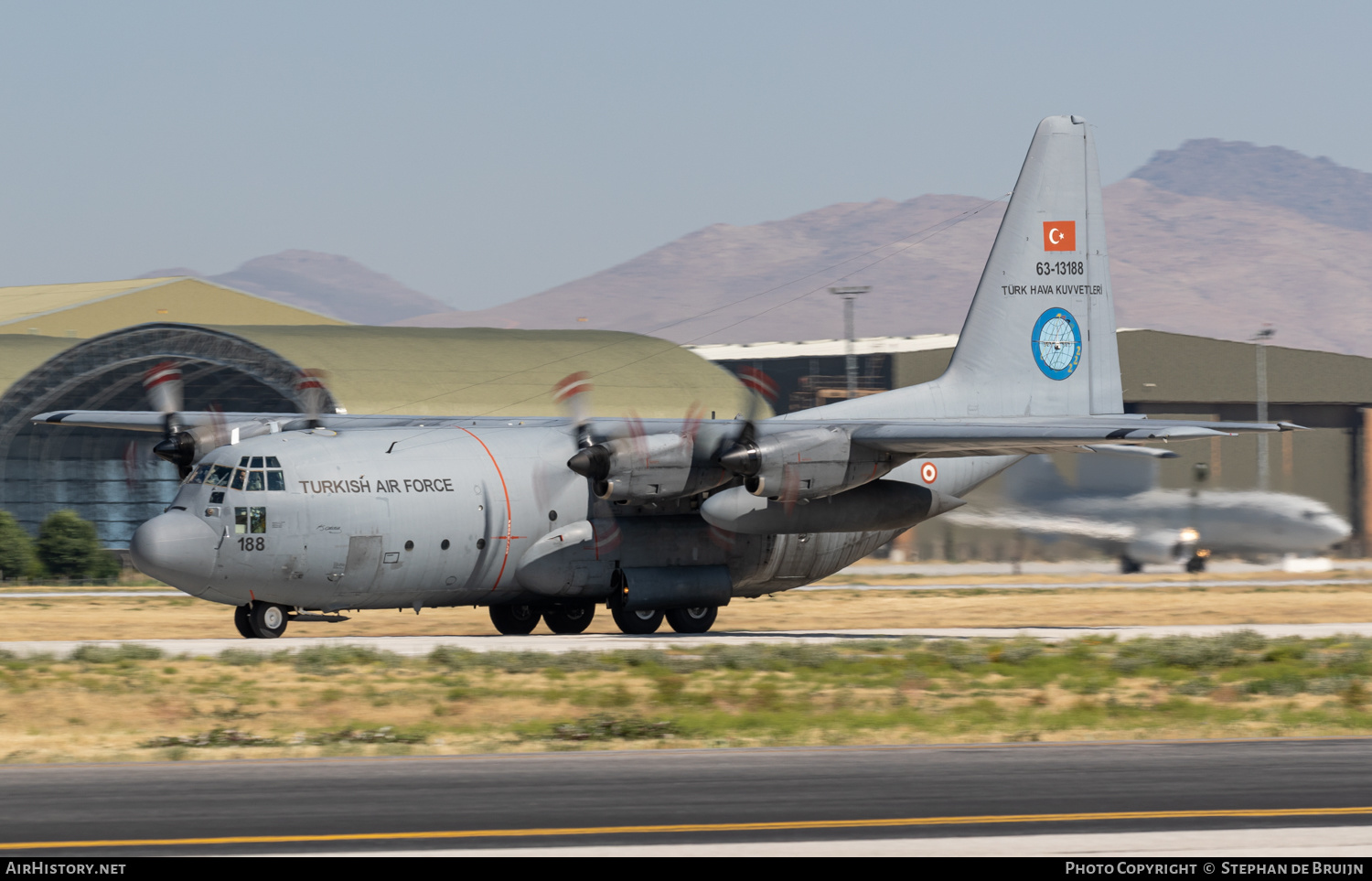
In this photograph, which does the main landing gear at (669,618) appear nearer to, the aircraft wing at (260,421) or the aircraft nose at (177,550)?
the aircraft wing at (260,421)

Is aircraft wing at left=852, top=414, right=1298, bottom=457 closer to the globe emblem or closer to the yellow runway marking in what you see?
the globe emblem

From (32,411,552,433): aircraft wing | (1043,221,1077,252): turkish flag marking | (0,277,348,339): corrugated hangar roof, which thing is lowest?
(32,411,552,433): aircraft wing

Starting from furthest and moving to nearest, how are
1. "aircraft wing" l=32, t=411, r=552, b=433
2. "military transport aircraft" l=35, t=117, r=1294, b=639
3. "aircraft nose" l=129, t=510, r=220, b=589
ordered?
"aircraft wing" l=32, t=411, r=552, b=433
"military transport aircraft" l=35, t=117, r=1294, b=639
"aircraft nose" l=129, t=510, r=220, b=589

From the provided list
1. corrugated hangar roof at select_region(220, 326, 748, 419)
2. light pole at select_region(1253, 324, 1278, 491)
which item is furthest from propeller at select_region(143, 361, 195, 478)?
light pole at select_region(1253, 324, 1278, 491)

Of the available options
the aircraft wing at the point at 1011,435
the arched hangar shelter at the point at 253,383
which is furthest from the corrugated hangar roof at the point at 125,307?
the aircraft wing at the point at 1011,435

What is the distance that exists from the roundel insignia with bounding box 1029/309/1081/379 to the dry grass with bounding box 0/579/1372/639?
23.0ft

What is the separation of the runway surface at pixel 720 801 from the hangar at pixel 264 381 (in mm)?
39642

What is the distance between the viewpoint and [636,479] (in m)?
29.5

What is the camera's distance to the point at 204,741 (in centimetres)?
1870

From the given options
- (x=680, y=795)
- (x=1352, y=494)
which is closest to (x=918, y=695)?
(x=680, y=795)

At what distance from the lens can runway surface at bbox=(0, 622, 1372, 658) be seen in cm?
2714

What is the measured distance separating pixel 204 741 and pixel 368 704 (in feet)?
10.3

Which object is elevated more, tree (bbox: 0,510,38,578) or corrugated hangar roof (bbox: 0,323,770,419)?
corrugated hangar roof (bbox: 0,323,770,419)

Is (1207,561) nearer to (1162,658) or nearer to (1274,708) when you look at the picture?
(1162,658)
